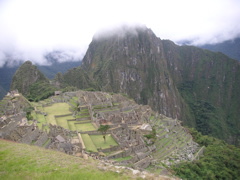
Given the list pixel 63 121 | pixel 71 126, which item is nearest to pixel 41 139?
pixel 71 126

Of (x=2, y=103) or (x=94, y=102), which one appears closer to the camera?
(x=2, y=103)

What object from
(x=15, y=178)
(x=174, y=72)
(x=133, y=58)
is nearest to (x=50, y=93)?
(x=15, y=178)

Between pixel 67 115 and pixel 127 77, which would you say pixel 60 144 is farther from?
pixel 127 77

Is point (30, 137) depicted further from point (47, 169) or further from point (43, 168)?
point (47, 169)

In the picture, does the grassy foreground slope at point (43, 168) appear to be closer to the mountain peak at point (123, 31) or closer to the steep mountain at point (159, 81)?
the steep mountain at point (159, 81)

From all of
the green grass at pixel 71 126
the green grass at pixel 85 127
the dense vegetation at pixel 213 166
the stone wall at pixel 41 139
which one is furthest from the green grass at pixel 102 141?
the dense vegetation at pixel 213 166

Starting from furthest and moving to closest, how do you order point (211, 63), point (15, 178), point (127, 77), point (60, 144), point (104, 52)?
1. point (211, 63)
2. point (104, 52)
3. point (127, 77)
4. point (60, 144)
5. point (15, 178)

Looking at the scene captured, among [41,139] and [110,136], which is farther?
[110,136]
